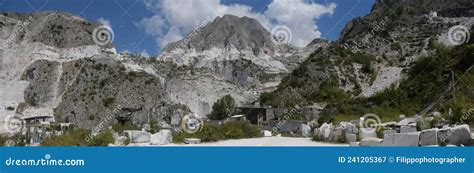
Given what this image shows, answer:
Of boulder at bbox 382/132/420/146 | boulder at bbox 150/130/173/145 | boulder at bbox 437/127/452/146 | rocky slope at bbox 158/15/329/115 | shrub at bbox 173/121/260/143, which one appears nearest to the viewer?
boulder at bbox 437/127/452/146

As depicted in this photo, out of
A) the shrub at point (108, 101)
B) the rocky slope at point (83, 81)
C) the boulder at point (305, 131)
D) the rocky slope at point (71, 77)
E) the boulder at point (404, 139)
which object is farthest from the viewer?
the shrub at point (108, 101)

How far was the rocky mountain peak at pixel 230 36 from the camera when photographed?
5856 inches

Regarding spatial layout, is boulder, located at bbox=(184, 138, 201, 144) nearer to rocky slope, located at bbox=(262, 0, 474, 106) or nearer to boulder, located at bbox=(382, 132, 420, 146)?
boulder, located at bbox=(382, 132, 420, 146)

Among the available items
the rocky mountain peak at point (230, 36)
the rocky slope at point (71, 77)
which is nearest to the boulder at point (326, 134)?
the rocky slope at point (71, 77)

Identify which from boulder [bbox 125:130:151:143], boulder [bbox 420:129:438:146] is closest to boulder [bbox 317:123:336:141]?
boulder [bbox 420:129:438:146]

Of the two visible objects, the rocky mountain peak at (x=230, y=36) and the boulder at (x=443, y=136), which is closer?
the boulder at (x=443, y=136)

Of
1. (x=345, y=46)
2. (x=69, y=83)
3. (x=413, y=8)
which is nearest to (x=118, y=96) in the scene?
(x=69, y=83)

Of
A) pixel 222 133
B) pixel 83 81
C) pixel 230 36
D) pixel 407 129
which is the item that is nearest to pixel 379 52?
pixel 222 133

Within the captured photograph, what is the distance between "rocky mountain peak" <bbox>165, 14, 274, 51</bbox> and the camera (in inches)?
5856

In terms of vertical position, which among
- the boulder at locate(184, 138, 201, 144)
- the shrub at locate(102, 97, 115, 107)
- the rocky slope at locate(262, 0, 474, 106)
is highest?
the rocky slope at locate(262, 0, 474, 106)

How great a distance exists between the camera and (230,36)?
152250 mm

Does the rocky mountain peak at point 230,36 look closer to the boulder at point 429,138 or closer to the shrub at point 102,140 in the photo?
the shrub at point 102,140

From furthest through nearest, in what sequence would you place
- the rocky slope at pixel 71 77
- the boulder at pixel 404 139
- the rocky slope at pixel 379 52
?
the rocky slope at pixel 71 77
the rocky slope at pixel 379 52
the boulder at pixel 404 139

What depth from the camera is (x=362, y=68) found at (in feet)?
141
